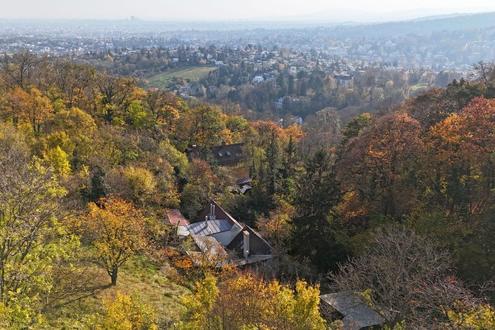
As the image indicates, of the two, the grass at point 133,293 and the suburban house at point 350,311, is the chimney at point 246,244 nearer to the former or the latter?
the grass at point 133,293

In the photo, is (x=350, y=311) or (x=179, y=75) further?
(x=179, y=75)

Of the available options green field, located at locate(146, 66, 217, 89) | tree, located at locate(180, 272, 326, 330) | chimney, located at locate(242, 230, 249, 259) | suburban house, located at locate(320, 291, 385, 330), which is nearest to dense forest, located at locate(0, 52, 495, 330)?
tree, located at locate(180, 272, 326, 330)

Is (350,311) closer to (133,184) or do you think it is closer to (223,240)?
(223,240)

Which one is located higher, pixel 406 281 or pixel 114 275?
pixel 406 281

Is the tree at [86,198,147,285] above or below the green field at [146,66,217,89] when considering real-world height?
above

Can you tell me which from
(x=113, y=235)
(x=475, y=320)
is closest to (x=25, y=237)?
(x=113, y=235)

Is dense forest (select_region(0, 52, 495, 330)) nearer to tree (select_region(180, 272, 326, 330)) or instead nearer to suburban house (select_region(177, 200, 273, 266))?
tree (select_region(180, 272, 326, 330))

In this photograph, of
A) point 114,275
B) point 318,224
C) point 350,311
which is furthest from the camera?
point 318,224

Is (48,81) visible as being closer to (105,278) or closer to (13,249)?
(105,278)
